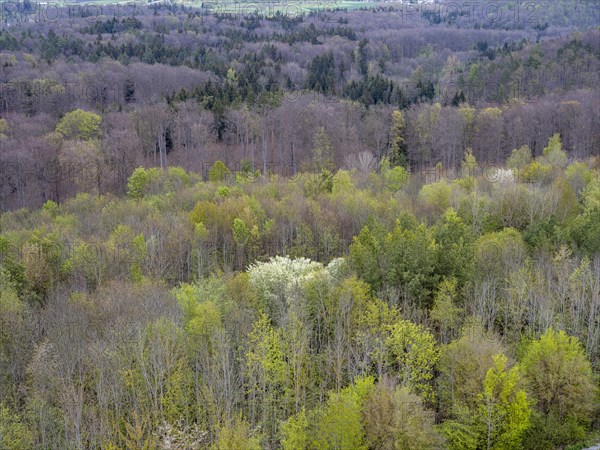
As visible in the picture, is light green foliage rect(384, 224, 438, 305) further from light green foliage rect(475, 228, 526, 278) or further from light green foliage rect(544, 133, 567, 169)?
light green foliage rect(544, 133, 567, 169)

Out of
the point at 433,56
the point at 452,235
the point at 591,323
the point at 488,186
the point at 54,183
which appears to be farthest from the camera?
the point at 433,56

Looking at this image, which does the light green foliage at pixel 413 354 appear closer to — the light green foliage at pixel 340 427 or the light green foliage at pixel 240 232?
the light green foliage at pixel 340 427

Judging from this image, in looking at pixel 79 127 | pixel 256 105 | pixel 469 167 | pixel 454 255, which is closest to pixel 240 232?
pixel 454 255

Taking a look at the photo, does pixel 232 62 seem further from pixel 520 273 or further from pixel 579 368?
pixel 579 368

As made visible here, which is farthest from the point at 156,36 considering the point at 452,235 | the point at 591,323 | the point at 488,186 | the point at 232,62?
the point at 591,323

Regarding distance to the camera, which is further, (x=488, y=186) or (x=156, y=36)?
(x=156, y=36)

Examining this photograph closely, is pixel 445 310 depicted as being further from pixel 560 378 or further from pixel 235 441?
pixel 235 441

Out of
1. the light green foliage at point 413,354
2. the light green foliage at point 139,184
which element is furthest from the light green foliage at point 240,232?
the light green foliage at point 413,354
